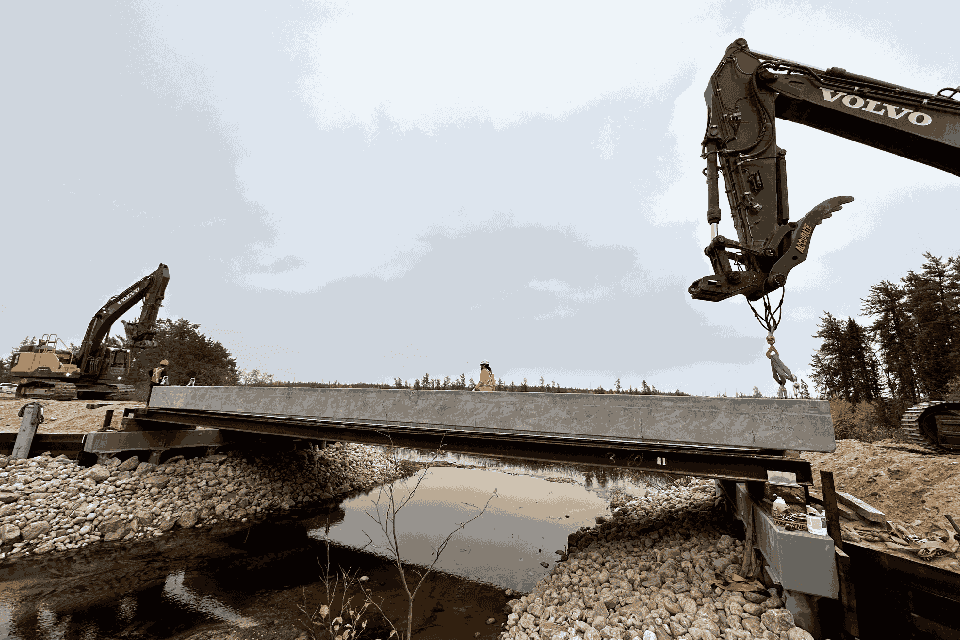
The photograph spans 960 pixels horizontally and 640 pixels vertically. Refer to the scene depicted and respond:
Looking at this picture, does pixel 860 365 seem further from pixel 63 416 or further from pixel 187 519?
pixel 63 416

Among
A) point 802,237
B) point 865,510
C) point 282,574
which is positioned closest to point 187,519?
point 282,574

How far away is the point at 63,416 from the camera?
18109mm

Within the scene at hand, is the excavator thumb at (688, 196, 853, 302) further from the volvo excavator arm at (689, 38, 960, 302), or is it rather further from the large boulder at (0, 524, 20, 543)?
the large boulder at (0, 524, 20, 543)

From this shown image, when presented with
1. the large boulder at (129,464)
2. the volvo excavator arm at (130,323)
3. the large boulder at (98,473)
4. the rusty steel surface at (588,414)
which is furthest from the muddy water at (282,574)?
the volvo excavator arm at (130,323)

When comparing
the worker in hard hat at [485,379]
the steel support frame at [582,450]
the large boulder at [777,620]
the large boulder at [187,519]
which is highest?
the worker in hard hat at [485,379]

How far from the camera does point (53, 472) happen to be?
37.1ft

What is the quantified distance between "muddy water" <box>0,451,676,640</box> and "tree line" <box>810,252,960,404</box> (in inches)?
→ 822

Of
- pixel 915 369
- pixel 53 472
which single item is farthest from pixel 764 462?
pixel 915 369

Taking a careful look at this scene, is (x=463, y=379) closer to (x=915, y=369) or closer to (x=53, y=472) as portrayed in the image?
(x=53, y=472)

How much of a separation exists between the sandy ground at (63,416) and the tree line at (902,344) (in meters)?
35.9

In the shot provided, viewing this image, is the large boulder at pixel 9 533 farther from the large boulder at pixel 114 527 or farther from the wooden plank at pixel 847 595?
the wooden plank at pixel 847 595

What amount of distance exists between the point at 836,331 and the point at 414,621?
3101 cm

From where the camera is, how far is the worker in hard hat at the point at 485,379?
9719mm

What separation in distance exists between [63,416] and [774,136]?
1029 inches
